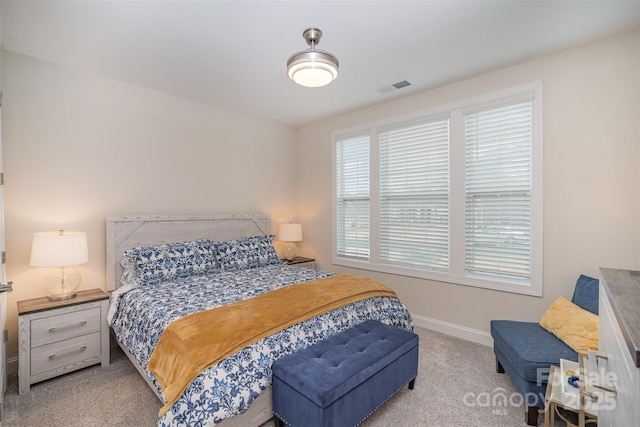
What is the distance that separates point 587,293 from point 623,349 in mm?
1914

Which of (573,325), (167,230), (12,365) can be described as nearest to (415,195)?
(573,325)

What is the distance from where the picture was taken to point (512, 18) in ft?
6.86

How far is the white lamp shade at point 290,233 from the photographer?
4328mm

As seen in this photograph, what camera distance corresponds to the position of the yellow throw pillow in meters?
1.89

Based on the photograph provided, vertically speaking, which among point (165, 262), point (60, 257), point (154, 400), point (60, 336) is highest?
point (60, 257)

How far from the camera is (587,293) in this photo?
7.23ft

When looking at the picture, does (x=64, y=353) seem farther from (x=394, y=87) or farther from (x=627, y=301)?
(x=394, y=87)

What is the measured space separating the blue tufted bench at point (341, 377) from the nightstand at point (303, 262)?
210 cm

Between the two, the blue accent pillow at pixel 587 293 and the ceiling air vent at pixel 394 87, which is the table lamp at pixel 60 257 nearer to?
the ceiling air vent at pixel 394 87

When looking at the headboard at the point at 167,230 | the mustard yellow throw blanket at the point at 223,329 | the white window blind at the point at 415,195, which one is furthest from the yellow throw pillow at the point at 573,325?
the headboard at the point at 167,230

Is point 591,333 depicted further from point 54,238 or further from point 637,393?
point 54,238

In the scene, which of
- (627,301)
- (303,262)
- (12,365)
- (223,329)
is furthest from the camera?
(303,262)

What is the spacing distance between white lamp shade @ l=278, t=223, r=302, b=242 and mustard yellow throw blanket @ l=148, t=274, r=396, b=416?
6.21 ft

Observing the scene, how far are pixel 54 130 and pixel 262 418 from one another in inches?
117
